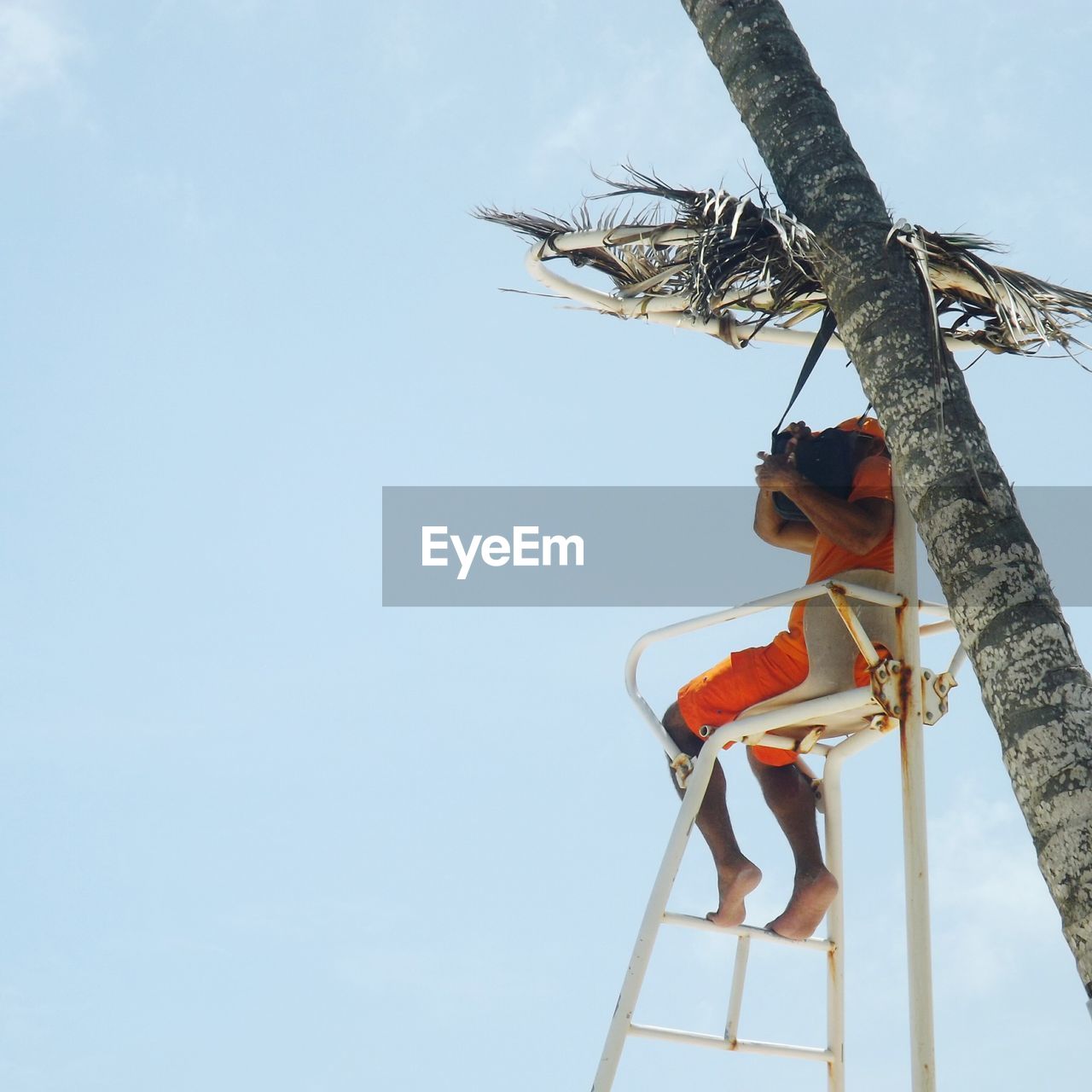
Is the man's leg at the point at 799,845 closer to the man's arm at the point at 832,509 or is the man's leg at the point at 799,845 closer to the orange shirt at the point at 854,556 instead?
the orange shirt at the point at 854,556

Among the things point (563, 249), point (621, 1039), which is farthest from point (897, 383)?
point (621, 1039)

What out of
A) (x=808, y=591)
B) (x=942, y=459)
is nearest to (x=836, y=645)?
(x=808, y=591)

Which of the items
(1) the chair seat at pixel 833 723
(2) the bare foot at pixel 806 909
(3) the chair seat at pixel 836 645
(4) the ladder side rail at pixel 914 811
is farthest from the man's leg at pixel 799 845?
(4) the ladder side rail at pixel 914 811

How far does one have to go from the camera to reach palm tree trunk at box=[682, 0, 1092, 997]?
14.3 ft

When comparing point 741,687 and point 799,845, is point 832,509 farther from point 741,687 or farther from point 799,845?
point 799,845

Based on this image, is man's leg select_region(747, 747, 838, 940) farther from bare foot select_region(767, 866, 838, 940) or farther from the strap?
the strap

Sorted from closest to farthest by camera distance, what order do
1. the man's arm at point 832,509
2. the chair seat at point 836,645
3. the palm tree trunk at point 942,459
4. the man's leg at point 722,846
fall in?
1. the palm tree trunk at point 942,459
2. the chair seat at point 836,645
3. the man's arm at point 832,509
4. the man's leg at point 722,846

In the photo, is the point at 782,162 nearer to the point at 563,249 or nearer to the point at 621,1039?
the point at 563,249

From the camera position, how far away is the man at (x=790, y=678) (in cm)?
581

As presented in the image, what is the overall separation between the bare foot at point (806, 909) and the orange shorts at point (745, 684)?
0.51 metres

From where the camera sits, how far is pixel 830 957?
238 inches

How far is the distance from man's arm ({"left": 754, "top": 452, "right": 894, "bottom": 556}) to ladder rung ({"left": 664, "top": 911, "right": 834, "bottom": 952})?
1486 millimetres

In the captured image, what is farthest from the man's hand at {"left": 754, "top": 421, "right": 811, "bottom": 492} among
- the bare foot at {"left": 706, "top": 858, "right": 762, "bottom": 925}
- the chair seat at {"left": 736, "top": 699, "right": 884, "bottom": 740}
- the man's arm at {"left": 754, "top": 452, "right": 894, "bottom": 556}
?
the bare foot at {"left": 706, "top": 858, "right": 762, "bottom": 925}

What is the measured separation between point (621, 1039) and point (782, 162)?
3.35 m
